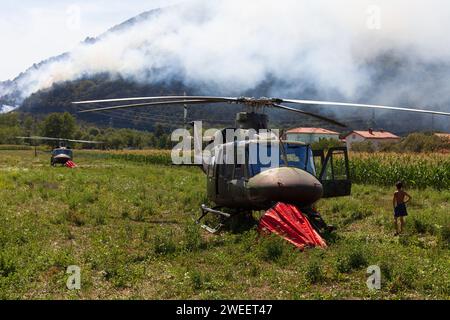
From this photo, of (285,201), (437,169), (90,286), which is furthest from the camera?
(437,169)

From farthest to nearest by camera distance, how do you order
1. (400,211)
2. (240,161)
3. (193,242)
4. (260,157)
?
(400,211), (240,161), (260,157), (193,242)

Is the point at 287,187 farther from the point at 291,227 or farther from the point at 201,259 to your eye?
the point at 201,259

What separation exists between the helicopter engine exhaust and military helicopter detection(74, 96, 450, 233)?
1.24 ft

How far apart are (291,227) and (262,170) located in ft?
7.07

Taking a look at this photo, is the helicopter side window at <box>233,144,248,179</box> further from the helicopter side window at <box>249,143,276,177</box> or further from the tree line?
the tree line

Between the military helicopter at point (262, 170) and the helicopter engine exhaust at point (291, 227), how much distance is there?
0.38m

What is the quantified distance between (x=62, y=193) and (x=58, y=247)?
9945 millimetres

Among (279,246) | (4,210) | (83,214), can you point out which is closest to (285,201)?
(279,246)

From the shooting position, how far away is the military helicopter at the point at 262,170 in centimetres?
1056

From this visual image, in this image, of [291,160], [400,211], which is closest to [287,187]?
[291,160]

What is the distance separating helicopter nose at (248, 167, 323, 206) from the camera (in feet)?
34.3

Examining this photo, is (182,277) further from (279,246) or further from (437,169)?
(437,169)

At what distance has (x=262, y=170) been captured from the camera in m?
11.6
